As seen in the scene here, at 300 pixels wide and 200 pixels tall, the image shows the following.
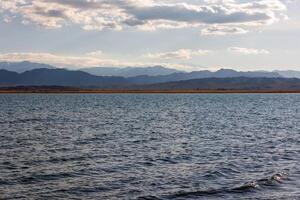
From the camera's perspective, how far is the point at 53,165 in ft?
105

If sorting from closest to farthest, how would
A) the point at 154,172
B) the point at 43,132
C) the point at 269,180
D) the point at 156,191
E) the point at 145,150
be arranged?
the point at 156,191
the point at 269,180
the point at 154,172
the point at 145,150
the point at 43,132

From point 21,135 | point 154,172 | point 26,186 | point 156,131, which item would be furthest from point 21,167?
point 156,131

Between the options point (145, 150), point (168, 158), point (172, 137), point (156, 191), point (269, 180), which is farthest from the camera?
point (172, 137)

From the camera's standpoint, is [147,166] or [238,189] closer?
[238,189]

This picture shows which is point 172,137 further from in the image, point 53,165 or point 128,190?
point 128,190

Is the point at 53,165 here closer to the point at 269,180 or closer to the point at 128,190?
the point at 128,190

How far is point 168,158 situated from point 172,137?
1519 cm

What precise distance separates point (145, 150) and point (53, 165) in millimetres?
9837

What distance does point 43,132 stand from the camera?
176 feet

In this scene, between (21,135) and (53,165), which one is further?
(21,135)

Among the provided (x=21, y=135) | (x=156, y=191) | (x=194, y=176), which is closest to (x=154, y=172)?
(x=194, y=176)

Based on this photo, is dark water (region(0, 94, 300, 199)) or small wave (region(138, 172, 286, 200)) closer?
small wave (region(138, 172, 286, 200))

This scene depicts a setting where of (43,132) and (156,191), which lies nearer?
(156,191)

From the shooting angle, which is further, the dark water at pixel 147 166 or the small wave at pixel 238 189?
the dark water at pixel 147 166
